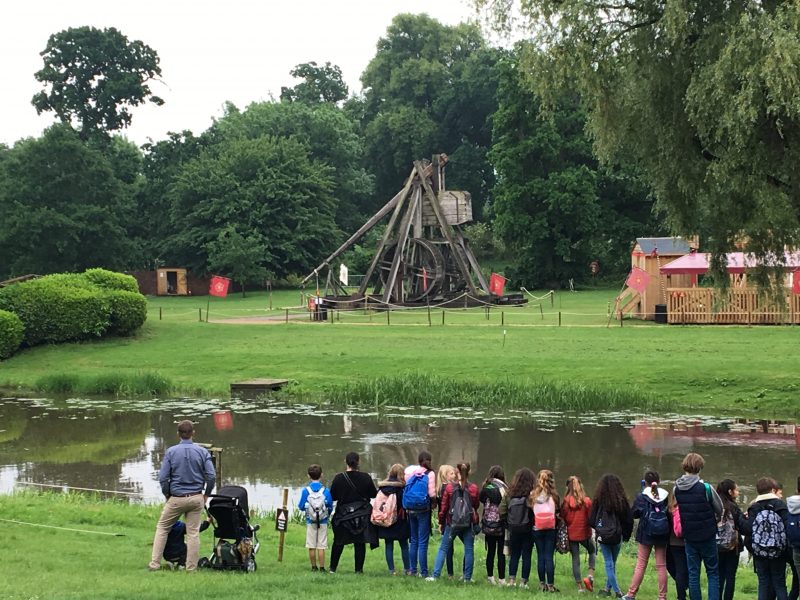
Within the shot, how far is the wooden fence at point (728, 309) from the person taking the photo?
35844mm

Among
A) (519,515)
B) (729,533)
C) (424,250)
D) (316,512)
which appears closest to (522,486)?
(519,515)

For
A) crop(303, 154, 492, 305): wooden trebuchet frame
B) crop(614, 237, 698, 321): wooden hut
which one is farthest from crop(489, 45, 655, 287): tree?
crop(614, 237, 698, 321): wooden hut

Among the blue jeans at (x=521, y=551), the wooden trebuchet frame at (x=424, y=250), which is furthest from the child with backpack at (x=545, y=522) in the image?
the wooden trebuchet frame at (x=424, y=250)

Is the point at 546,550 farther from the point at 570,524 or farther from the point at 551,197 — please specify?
the point at 551,197

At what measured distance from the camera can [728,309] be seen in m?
36.8

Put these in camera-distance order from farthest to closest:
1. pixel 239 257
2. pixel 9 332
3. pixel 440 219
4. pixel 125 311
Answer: pixel 239 257 → pixel 440 219 → pixel 125 311 → pixel 9 332

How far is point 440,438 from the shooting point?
22.1m

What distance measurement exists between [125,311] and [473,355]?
43.4 feet

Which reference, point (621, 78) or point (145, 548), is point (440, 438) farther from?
point (145, 548)

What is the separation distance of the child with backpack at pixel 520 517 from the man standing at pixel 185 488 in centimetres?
305

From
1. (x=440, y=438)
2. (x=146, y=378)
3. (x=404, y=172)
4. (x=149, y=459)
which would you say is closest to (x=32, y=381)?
(x=146, y=378)

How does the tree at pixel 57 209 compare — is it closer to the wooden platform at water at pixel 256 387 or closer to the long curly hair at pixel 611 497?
the wooden platform at water at pixel 256 387

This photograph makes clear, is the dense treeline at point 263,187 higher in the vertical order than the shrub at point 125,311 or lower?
higher

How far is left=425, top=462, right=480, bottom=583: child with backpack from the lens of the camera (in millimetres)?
11070
